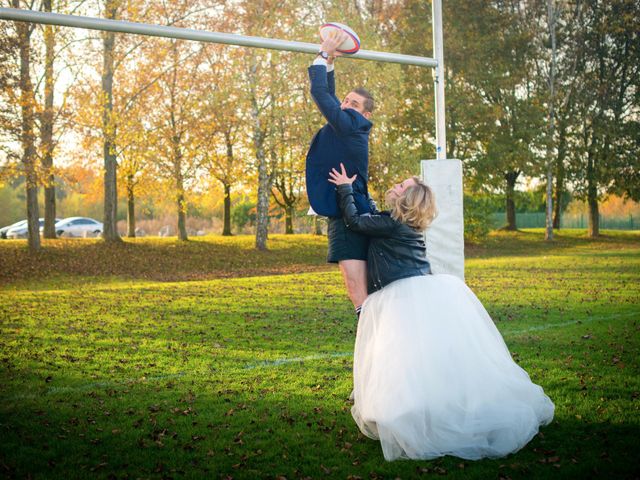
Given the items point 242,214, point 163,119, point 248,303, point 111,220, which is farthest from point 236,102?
point 242,214

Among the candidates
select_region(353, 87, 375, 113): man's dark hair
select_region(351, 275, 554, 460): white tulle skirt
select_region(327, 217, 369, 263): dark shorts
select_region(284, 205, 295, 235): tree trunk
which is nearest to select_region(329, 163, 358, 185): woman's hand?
select_region(327, 217, 369, 263): dark shorts

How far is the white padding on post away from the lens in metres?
6.36

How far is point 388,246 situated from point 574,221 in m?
49.7

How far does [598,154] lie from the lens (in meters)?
33.1

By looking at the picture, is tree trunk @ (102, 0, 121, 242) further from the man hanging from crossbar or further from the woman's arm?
the woman's arm

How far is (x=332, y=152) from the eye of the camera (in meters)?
4.93

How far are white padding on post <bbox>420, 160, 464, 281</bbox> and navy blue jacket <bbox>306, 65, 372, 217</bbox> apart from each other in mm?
1552

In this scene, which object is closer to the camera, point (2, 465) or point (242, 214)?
point (2, 465)

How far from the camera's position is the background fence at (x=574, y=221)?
48425 millimetres

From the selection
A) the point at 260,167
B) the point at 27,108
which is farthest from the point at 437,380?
the point at 260,167

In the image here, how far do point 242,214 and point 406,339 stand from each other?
127 ft

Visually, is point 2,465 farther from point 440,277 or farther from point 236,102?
point 236,102

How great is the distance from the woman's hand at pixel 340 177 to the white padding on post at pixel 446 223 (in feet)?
5.64

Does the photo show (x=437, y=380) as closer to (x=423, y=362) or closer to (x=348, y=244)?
(x=423, y=362)
